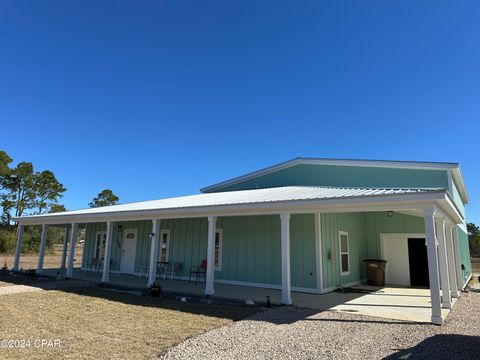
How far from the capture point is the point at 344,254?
11.8 metres

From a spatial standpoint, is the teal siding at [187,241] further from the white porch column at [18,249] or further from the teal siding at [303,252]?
the white porch column at [18,249]

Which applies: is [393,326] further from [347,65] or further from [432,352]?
[347,65]

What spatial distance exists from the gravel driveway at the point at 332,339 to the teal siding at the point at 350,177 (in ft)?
22.0

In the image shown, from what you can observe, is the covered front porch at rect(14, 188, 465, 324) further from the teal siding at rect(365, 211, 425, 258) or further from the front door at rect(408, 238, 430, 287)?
the front door at rect(408, 238, 430, 287)

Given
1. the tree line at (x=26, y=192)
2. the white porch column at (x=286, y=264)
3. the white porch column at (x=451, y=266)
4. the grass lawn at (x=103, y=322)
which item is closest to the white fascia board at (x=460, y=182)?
the white porch column at (x=451, y=266)

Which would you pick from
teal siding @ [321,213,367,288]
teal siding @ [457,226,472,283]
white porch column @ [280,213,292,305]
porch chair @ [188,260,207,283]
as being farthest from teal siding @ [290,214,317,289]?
teal siding @ [457,226,472,283]

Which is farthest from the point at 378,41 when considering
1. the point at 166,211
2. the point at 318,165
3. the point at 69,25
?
the point at 69,25

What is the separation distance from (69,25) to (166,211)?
8.70m

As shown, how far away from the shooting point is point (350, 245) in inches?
487

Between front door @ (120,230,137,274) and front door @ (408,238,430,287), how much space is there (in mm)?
12559

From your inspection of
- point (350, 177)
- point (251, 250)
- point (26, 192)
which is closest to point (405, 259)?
point (350, 177)

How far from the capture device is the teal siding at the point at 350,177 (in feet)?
40.1

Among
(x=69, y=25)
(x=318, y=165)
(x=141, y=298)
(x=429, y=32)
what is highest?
(x=69, y=25)

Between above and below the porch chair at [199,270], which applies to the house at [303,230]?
above
